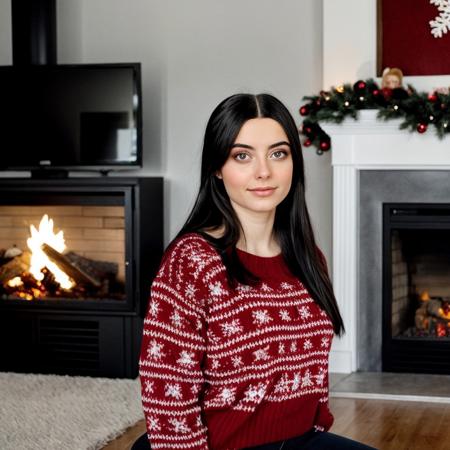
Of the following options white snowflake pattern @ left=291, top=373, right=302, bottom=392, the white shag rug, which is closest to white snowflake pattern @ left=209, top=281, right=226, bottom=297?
white snowflake pattern @ left=291, top=373, right=302, bottom=392

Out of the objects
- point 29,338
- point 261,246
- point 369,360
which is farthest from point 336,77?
point 261,246

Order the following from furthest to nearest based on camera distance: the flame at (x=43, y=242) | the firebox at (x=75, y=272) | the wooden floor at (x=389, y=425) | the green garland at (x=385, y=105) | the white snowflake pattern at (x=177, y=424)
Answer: the flame at (x=43, y=242) → the firebox at (x=75, y=272) → the green garland at (x=385, y=105) → the wooden floor at (x=389, y=425) → the white snowflake pattern at (x=177, y=424)

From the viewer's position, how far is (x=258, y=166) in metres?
1.57

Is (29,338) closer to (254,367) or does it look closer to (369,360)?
(369,360)

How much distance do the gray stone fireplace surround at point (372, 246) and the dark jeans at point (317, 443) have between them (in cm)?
269

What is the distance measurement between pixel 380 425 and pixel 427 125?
1.38m

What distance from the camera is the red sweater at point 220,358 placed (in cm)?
144

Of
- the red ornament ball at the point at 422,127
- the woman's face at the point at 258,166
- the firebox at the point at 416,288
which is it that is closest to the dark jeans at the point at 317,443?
the woman's face at the point at 258,166

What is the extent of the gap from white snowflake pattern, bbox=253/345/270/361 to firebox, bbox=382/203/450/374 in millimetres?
2807

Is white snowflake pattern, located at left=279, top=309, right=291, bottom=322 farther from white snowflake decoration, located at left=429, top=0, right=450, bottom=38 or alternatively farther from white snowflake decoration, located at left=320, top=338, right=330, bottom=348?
white snowflake decoration, located at left=429, top=0, right=450, bottom=38

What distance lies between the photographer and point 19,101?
4473mm

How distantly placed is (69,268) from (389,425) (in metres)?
1.76

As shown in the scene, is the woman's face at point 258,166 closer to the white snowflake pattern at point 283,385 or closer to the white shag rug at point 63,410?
the white snowflake pattern at point 283,385

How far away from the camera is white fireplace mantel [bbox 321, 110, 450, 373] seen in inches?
161
